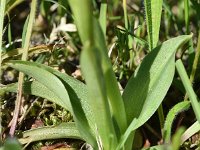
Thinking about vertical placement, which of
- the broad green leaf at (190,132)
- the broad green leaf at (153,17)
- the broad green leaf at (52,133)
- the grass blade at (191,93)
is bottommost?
the broad green leaf at (190,132)

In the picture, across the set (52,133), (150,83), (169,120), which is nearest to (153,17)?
(150,83)

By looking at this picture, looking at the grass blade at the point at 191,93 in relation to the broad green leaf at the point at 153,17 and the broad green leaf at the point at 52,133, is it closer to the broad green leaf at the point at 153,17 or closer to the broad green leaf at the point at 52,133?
the broad green leaf at the point at 153,17

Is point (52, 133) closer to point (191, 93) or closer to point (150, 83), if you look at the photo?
point (150, 83)

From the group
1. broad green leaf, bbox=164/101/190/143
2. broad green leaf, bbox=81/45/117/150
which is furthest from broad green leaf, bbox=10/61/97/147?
broad green leaf, bbox=164/101/190/143

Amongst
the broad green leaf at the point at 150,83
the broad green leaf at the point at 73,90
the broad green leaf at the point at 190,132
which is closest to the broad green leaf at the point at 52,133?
the broad green leaf at the point at 73,90

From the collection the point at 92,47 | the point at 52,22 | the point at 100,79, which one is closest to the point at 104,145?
the point at 100,79

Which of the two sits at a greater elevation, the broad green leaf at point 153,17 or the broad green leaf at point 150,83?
the broad green leaf at point 153,17
